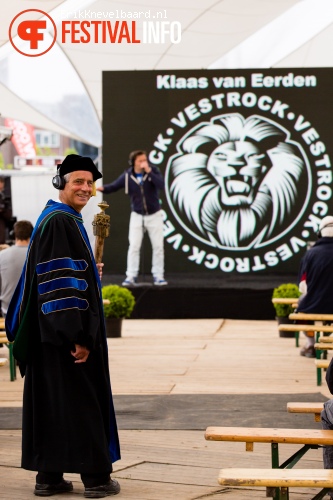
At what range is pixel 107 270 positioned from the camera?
17391mm

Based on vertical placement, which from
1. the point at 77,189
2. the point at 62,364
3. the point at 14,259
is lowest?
the point at 62,364

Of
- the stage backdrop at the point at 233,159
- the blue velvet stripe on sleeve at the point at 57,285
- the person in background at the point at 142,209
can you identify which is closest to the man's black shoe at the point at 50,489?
the blue velvet stripe on sleeve at the point at 57,285

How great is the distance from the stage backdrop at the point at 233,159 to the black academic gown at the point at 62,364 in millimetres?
11566

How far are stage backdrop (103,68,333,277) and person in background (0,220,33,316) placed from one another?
6648 mm

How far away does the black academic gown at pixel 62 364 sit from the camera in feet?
17.4

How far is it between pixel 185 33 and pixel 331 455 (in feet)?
55.9

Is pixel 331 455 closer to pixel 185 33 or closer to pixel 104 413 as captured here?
pixel 104 413

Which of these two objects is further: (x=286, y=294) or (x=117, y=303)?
(x=286, y=294)

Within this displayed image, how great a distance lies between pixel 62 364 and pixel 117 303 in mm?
7665

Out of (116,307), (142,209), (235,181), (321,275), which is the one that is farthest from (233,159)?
(321,275)

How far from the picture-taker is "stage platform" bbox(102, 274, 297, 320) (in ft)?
50.8

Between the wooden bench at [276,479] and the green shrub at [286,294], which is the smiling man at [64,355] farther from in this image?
the green shrub at [286,294]

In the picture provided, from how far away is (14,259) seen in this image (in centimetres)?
1043

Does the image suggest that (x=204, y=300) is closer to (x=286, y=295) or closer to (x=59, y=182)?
(x=286, y=295)
